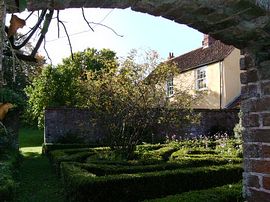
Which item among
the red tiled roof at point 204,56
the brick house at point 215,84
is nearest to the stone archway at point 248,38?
the brick house at point 215,84

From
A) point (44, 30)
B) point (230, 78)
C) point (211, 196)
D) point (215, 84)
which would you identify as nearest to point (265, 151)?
point (44, 30)

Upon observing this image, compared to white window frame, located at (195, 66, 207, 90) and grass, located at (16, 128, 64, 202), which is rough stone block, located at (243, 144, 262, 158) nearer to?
grass, located at (16, 128, 64, 202)

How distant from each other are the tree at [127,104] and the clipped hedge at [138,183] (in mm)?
4558

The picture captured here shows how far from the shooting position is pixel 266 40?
3.00m

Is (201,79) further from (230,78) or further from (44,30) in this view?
(44,30)

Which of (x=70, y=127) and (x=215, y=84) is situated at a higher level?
(x=215, y=84)

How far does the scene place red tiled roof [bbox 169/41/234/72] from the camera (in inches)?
995

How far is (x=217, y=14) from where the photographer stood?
2660mm

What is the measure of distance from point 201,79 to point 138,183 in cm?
1984

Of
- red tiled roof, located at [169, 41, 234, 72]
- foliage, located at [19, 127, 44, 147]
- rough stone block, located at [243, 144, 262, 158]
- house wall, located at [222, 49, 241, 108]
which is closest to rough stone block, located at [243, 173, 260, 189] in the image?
rough stone block, located at [243, 144, 262, 158]

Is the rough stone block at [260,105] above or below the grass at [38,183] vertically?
above

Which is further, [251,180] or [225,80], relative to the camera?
[225,80]

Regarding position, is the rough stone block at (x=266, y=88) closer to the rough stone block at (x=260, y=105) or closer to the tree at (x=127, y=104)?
the rough stone block at (x=260, y=105)

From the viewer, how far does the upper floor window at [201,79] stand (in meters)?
26.5
